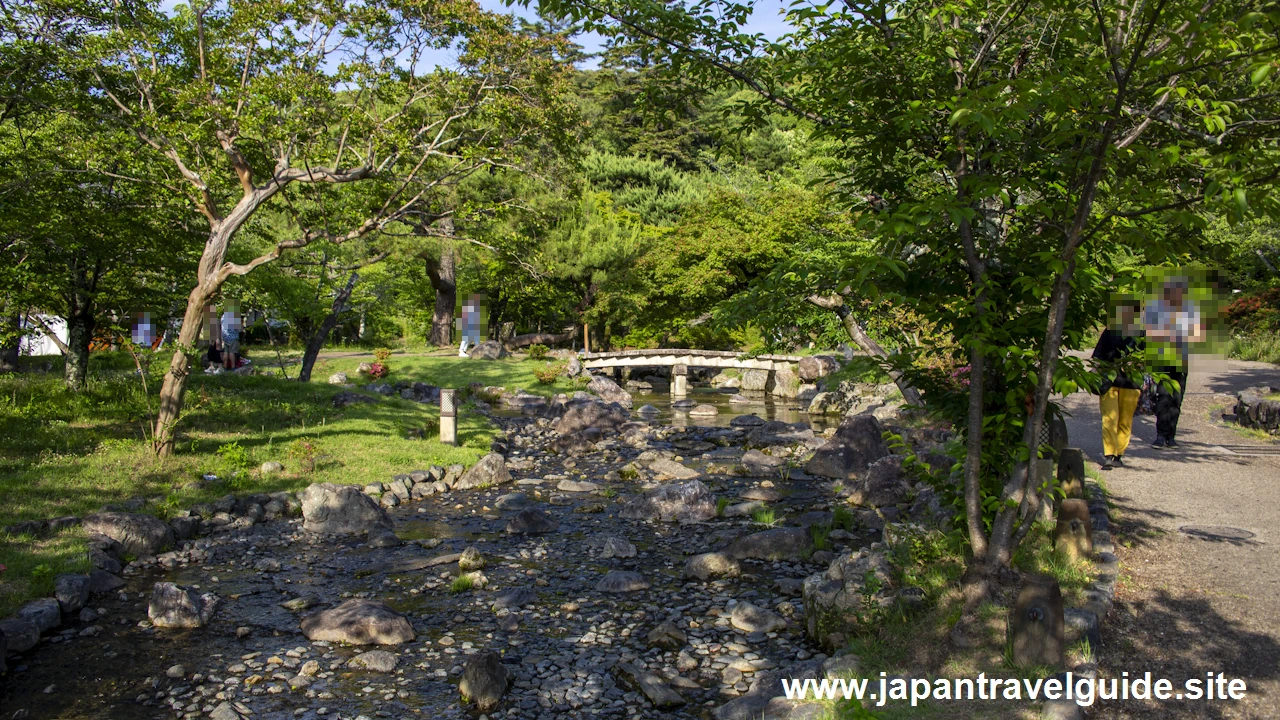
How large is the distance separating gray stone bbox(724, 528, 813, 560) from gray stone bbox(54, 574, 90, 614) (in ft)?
21.4

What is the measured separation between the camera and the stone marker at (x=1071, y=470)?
277 inches

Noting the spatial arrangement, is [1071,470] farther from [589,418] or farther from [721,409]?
[721,409]

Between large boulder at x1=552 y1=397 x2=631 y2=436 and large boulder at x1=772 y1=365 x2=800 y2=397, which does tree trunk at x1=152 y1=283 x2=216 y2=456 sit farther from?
large boulder at x1=772 y1=365 x2=800 y2=397

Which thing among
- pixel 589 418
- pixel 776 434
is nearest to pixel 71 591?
pixel 589 418

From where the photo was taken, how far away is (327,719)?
5.77m

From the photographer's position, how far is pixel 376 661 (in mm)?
6645

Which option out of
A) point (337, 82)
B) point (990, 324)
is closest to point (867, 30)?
point (990, 324)

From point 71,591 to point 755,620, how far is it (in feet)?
20.9

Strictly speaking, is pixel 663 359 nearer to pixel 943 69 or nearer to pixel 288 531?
pixel 288 531

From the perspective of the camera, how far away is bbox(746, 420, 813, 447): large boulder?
16967 millimetres

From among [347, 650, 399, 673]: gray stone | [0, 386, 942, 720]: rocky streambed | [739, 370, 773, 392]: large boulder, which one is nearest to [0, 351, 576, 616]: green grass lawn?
[0, 386, 942, 720]: rocky streambed

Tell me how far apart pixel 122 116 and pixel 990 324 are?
12225mm

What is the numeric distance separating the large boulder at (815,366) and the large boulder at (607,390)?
6.26 m

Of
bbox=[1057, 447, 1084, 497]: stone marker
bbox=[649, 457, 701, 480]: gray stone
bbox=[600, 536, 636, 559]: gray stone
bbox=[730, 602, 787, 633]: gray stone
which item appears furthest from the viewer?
bbox=[649, 457, 701, 480]: gray stone
